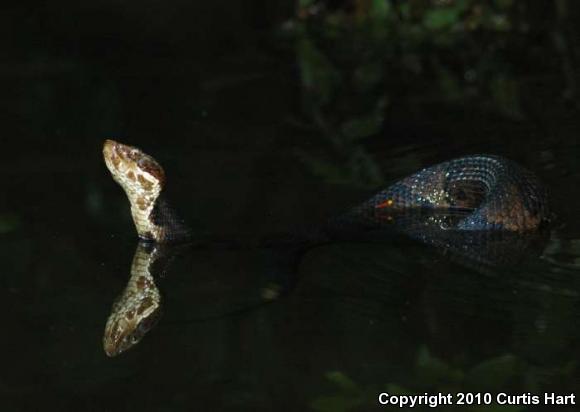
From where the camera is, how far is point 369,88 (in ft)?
30.9

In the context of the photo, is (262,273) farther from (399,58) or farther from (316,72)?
(399,58)

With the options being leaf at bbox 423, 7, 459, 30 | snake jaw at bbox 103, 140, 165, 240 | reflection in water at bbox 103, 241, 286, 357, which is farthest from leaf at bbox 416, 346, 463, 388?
leaf at bbox 423, 7, 459, 30

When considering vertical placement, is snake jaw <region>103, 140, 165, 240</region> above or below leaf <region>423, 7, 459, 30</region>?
above

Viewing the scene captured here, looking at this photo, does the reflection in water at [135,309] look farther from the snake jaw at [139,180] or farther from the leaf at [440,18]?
the leaf at [440,18]

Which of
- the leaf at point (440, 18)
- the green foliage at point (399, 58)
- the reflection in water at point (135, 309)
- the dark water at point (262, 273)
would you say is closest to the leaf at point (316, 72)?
the green foliage at point (399, 58)

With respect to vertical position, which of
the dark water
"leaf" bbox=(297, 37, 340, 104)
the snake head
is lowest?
"leaf" bbox=(297, 37, 340, 104)

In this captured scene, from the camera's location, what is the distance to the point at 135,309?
574 cm

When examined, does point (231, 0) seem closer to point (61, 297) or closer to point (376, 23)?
point (376, 23)

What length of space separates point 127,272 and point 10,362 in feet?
3.20

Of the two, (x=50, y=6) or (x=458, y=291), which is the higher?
(x=458, y=291)

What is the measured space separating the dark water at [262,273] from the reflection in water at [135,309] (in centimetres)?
5

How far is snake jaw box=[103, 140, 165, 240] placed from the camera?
655cm

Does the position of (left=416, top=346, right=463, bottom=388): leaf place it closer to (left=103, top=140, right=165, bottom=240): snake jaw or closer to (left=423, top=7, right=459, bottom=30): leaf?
(left=103, top=140, right=165, bottom=240): snake jaw

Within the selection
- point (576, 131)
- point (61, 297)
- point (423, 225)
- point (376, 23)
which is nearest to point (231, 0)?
point (376, 23)
